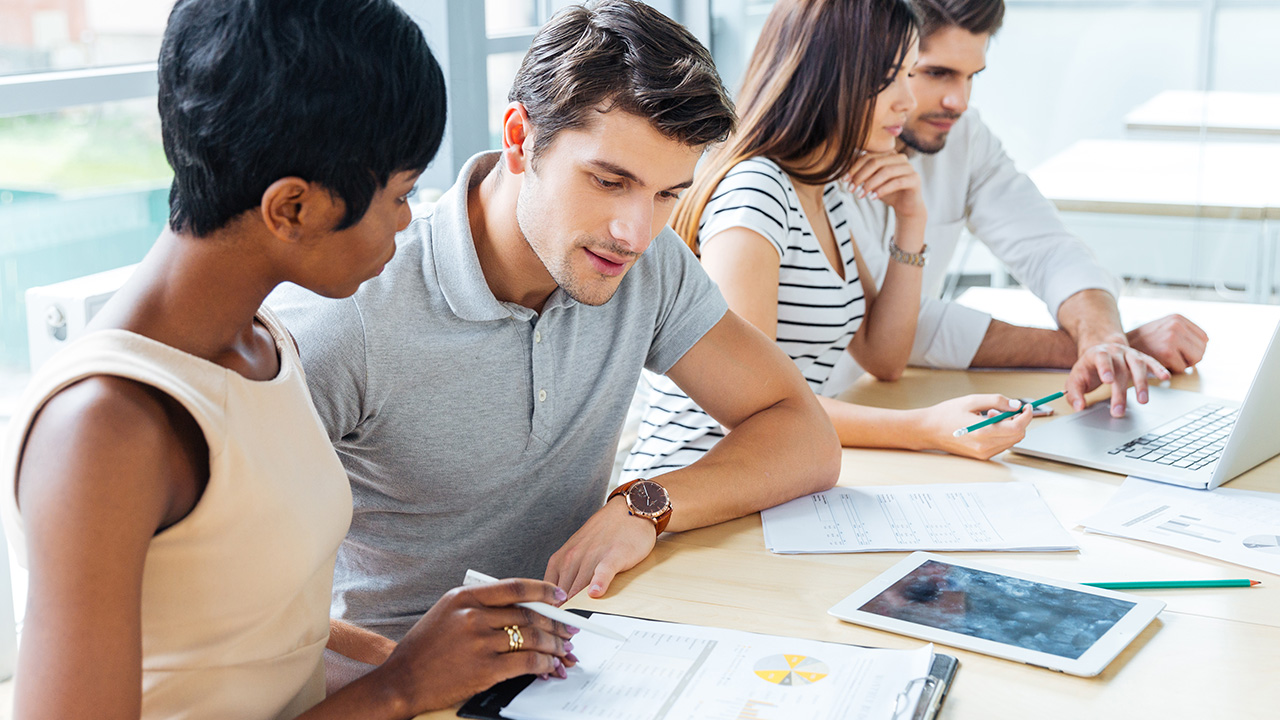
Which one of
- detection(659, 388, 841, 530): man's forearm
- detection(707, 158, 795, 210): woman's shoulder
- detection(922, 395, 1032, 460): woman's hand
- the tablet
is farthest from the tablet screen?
detection(707, 158, 795, 210): woman's shoulder

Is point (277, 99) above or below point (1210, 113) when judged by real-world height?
above

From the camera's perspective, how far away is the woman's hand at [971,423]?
1357mm

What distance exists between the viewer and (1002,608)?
3.07ft

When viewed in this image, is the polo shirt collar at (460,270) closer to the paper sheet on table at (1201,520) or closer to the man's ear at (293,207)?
the man's ear at (293,207)

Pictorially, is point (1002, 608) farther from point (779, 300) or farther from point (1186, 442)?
point (779, 300)

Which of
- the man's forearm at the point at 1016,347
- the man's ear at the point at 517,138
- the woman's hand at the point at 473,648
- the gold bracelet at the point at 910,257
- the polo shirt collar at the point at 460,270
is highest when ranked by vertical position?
the man's ear at the point at 517,138

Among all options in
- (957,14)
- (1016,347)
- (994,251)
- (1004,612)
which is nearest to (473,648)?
(1004,612)

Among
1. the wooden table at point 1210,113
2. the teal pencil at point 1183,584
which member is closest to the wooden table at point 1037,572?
the teal pencil at point 1183,584

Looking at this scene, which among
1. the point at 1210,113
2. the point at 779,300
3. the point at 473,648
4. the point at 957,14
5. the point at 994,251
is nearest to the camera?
the point at 473,648

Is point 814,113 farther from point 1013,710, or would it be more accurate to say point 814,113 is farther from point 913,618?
point 1013,710

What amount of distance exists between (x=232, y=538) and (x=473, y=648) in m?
0.19

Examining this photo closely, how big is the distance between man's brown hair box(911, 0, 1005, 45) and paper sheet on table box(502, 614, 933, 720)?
4.55ft

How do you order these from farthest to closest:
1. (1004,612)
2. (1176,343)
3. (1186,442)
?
1. (1176,343)
2. (1186,442)
3. (1004,612)

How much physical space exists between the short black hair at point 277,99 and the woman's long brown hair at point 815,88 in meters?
0.92
